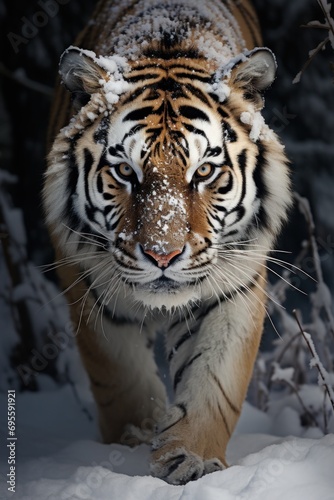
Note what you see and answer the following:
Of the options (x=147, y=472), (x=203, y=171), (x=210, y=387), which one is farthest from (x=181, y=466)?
(x=203, y=171)

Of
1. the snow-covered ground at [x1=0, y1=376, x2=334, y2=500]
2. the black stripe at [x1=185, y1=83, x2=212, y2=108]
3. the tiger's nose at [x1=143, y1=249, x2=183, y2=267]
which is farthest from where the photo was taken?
the black stripe at [x1=185, y1=83, x2=212, y2=108]

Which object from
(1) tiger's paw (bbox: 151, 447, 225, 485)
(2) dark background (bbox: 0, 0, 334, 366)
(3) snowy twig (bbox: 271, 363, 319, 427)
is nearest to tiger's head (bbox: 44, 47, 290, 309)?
(1) tiger's paw (bbox: 151, 447, 225, 485)

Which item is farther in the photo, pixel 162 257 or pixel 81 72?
pixel 81 72

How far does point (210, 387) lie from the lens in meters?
2.29

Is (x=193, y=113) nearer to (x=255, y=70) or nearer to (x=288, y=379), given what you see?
(x=255, y=70)

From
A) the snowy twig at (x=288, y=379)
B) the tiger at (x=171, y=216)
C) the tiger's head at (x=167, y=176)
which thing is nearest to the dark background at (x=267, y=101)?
the snowy twig at (x=288, y=379)

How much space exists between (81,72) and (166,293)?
2.06 feet

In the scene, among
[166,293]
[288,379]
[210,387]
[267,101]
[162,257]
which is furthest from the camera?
[267,101]

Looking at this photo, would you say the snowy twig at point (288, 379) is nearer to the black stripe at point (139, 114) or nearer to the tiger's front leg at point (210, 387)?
the tiger's front leg at point (210, 387)

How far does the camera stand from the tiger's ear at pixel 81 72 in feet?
7.46

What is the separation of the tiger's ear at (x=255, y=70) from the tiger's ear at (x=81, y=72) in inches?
13.8

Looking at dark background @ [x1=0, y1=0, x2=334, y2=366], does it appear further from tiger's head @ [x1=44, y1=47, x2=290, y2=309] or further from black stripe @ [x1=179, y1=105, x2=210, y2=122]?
black stripe @ [x1=179, y1=105, x2=210, y2=122]

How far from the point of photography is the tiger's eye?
2180mm

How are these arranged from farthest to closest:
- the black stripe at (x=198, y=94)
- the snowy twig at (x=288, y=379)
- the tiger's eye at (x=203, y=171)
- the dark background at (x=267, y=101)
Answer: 1. the dark background at (x=267, y=101)
2. the snowy twig at (x=288, y=379)
3. the black stripe at (x=198, y=94)
4. the tiger's eye at (x=203, y=171)
